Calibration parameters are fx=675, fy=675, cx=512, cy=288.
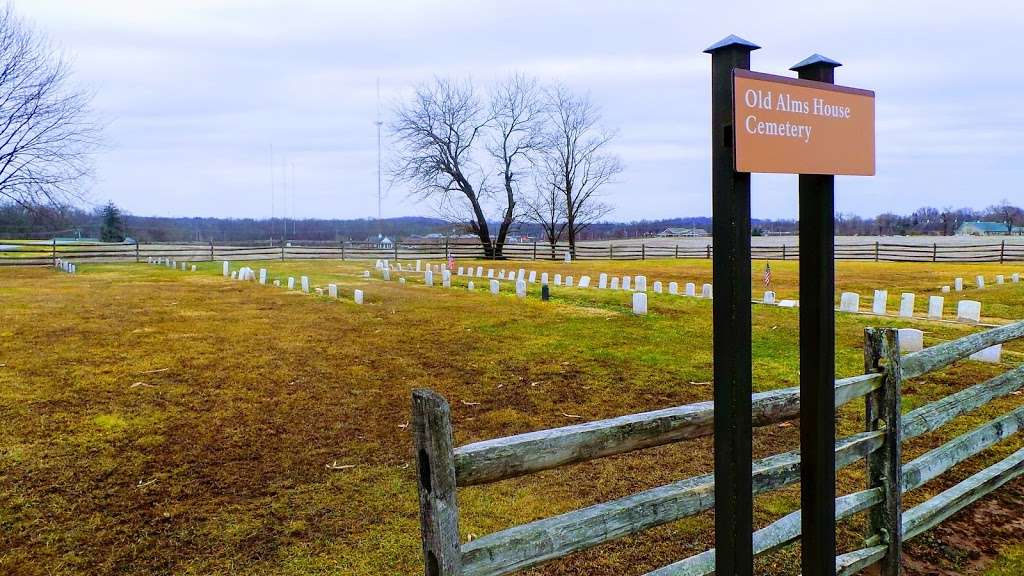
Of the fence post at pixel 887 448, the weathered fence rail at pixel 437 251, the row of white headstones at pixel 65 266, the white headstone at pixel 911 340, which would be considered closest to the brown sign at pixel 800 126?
the fence post at pixel 887 448

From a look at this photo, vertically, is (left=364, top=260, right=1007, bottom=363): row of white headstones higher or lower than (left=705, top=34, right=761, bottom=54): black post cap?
lower

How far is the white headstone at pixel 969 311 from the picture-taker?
1354cm

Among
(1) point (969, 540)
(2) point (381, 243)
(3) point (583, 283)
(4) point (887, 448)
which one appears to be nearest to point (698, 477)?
(4) point (887, 448)

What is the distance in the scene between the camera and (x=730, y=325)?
234 cm

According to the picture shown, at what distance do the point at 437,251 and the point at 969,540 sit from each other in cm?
4401

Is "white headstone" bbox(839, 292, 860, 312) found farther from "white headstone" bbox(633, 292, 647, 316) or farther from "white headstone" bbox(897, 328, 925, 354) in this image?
"white headstone" bbox(897, 328, 925, 354)

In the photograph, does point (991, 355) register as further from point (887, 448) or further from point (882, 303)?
point (887, 448)

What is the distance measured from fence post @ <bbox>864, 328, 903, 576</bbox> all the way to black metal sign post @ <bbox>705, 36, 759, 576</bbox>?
6.75 ft

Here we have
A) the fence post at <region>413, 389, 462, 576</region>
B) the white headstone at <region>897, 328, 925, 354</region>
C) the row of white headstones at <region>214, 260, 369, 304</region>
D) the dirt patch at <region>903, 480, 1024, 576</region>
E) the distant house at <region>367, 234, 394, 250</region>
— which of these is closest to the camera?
the fence post at <region>413, 389, 462, 576</region>

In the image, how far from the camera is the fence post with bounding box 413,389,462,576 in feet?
7.84

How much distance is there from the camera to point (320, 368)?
32.4ft

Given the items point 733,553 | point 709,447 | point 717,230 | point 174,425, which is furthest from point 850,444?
point 174,425

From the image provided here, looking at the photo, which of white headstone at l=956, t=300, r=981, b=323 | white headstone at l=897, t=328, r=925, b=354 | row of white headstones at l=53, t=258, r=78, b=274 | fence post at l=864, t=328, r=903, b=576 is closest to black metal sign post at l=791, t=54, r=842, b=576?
fence post at l=864, t=328, r=903, b=576

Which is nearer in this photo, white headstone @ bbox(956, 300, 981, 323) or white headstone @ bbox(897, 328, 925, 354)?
white headstone @ bbox(897, 328, 925, 354)
